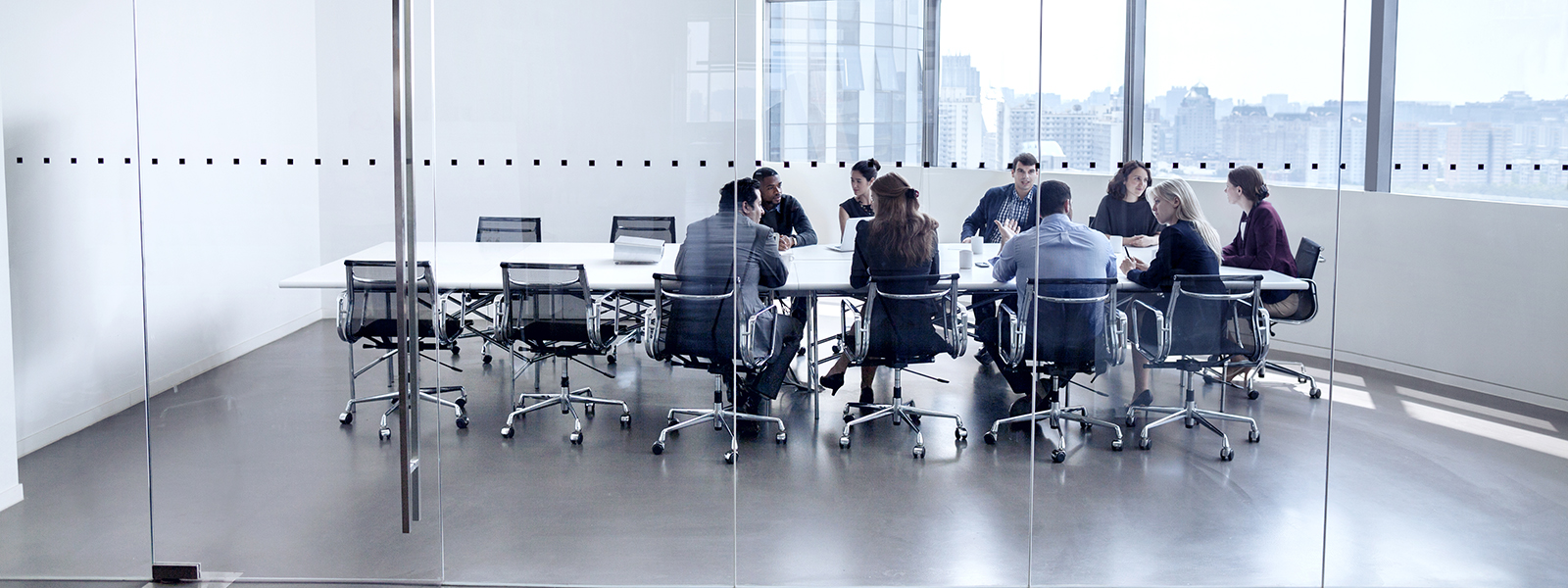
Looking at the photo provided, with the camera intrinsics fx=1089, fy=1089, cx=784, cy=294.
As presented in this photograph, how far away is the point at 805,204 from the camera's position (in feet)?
11.4

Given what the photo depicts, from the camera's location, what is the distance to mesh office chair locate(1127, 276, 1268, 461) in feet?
11.4

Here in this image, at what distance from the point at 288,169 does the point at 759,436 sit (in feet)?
5.80

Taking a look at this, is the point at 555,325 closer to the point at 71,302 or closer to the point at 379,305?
the point at 379,305

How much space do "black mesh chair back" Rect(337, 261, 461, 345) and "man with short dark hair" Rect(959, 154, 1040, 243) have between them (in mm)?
1723

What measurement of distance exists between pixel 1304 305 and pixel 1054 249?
2.77 ft

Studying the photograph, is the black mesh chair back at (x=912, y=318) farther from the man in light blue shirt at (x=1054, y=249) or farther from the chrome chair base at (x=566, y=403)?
the chrome chair base at (x=566, y=403)

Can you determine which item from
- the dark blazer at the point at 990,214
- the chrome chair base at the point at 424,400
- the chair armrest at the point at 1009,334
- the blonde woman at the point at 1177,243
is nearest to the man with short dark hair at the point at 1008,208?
the dark blazer at the point at 990,214

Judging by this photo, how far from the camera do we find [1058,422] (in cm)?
351

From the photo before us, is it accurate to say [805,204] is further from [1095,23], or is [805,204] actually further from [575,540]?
[575,540]

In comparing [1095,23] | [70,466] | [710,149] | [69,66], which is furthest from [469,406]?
[1095,23]

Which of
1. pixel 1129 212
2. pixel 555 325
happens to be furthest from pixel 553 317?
pixel 1129 212

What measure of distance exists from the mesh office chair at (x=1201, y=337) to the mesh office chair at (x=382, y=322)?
2.24 meters

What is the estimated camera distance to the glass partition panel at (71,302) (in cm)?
353

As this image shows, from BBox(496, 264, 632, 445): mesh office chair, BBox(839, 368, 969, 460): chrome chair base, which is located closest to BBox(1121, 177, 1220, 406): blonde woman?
BBox(839, 368, 969, 460): chrome chair base
